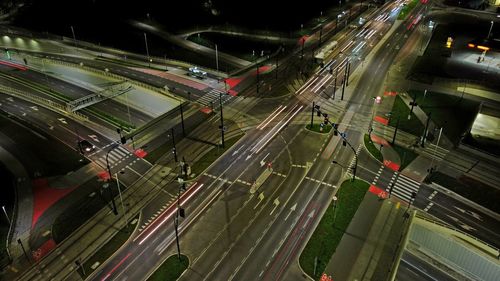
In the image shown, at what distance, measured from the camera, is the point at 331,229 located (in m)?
57.7

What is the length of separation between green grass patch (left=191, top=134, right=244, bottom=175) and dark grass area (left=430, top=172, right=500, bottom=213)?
4091 centimetres

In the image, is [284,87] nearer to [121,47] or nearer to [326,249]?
[326,249]

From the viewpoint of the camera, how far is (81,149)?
76375 mm

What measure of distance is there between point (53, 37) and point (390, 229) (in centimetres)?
14478

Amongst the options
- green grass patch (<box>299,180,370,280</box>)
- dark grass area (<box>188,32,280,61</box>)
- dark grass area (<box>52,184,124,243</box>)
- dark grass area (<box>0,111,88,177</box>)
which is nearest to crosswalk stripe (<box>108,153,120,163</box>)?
dark grass area (<box>0,111,88,177</box>)

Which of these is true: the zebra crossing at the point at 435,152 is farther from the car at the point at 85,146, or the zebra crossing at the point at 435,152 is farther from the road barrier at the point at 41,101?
the road barrier at the point at 41,101

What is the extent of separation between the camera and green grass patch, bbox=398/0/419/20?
509ft

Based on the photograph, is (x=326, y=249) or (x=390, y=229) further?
(x=390, y=229)

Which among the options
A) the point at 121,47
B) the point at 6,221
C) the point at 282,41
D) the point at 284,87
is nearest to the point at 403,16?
the point at 282,41

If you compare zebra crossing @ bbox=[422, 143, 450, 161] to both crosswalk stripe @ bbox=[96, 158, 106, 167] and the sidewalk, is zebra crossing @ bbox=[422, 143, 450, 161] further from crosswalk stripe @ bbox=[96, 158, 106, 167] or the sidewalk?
crosswalk stripe @ bbox=[96, 158, 106, 167]

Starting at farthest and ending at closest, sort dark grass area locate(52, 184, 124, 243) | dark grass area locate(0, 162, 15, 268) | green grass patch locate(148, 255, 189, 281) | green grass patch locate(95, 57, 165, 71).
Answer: green grass patch locate(95, 57, 165, 71), dark grass area locate(52, 184, 124, 243), dark grass area locate(0, 162, 15, 268), green grass patch locate(148, 255, 189, 281)

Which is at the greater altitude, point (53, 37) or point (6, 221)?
point (53, 37)

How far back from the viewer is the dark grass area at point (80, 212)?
57.9 meters

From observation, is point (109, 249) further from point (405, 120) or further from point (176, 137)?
point (405, 120)
